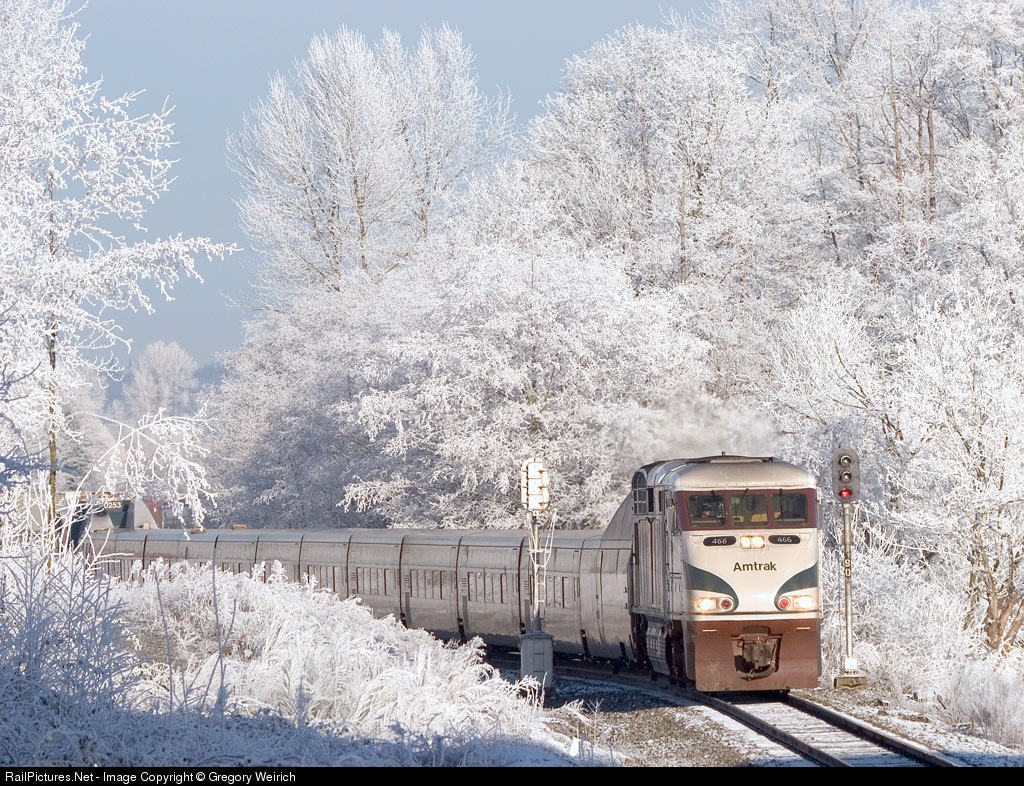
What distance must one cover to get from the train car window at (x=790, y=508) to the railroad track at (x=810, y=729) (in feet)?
7.62

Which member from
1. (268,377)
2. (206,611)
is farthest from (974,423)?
(268,377)

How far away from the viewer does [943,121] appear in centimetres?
4038

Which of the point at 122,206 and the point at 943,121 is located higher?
the point at 943,121

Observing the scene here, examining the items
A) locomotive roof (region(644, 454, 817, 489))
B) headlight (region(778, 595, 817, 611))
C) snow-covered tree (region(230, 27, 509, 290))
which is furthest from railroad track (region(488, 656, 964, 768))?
snow-covered tree (region(230, 27, 509, 290))

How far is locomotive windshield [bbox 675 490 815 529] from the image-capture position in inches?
692

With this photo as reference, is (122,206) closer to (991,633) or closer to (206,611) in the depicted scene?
(206,611)

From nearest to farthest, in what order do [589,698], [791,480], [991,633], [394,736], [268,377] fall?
1. [394,736]
2. [791,480]
3. [589,698]
4. [991,633]
5. [268,377]

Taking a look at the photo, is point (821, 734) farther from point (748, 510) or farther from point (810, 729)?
point (748, 510)

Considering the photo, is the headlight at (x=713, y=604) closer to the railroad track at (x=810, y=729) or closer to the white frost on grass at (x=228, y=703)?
the railroad track at (x=810, y=729)

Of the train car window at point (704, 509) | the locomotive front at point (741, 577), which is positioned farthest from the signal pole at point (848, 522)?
the train car window at point (704, 509)

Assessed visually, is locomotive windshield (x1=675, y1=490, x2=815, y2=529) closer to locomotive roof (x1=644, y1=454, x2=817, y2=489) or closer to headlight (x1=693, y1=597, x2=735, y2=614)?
locomotive roof (x1=644, y1=454, x2=817, y2=489)

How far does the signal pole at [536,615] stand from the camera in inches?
768

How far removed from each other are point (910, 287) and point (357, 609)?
20858mm

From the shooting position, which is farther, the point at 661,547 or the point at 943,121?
the point at 943,121
